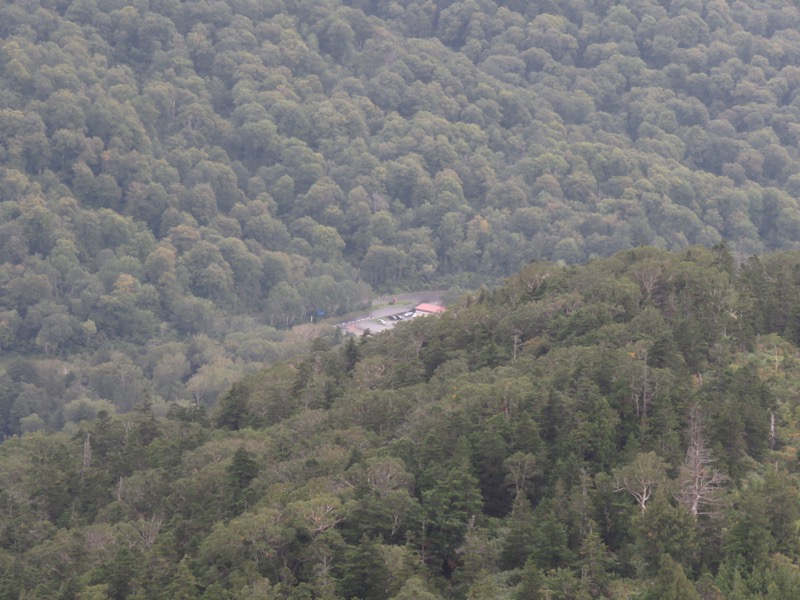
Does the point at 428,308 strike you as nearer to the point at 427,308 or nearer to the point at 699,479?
the point at 427,308

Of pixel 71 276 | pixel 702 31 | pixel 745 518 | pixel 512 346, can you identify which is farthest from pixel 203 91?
pixel 745 518

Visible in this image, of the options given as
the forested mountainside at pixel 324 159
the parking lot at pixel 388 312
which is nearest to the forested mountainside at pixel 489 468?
the forested mountainside at pixel 324 159

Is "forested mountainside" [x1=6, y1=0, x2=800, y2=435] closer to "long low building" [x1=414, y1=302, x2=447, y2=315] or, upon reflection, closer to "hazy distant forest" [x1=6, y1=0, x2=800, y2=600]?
"hazy distant forest" [x1=6, y1=0, x2=800, y2=600]

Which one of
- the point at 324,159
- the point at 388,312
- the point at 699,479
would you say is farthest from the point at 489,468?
the point at 324,159

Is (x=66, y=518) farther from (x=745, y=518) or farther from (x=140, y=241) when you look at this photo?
(x=140, y=241)

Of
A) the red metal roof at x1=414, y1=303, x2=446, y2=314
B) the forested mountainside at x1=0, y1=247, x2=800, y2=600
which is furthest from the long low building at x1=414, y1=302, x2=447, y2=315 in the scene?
the forested mountainside at x1=0, y1=247, x2=800, y2=600
